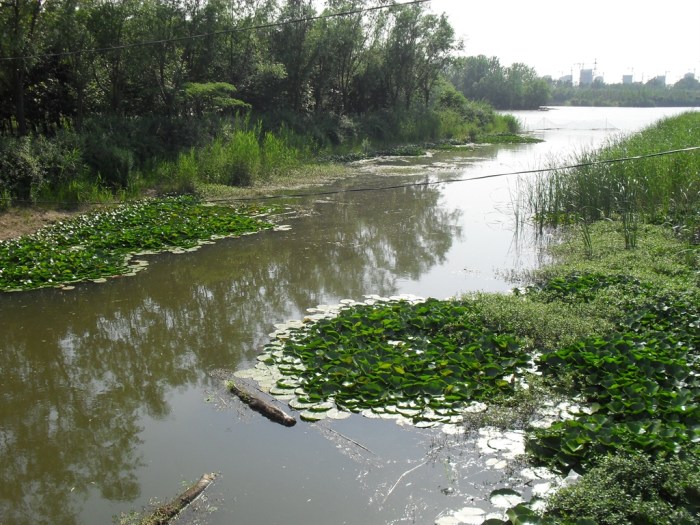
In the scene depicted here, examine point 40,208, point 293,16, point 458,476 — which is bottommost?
point 458,476

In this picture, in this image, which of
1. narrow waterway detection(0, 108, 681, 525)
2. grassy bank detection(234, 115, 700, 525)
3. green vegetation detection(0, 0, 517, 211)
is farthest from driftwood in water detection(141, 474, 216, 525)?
green vegetation detection(0, 0, 517, 211)

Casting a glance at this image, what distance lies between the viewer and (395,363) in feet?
16.4

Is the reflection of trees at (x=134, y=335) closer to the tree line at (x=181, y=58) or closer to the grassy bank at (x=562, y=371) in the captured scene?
the grassy bank at (x=562, y=371)

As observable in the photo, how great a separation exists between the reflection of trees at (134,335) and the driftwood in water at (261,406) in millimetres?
568

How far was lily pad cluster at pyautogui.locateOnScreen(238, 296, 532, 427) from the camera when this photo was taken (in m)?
4.59

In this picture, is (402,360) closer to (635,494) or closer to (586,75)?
(635,494)

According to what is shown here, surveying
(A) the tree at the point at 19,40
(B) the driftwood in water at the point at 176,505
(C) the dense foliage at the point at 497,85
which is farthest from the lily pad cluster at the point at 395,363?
(C) the dense foliage at the point at 497,85

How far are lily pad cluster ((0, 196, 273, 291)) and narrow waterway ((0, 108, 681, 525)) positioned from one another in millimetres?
329

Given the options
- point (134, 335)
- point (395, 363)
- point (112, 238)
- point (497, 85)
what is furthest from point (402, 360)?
point (497, 85)

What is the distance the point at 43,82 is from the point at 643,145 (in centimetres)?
1384

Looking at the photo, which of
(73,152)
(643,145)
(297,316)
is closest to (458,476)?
(297,316)

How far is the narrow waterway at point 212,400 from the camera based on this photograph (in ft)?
12.0

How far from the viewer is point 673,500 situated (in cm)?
315

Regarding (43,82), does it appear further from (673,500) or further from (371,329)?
(673,500)
